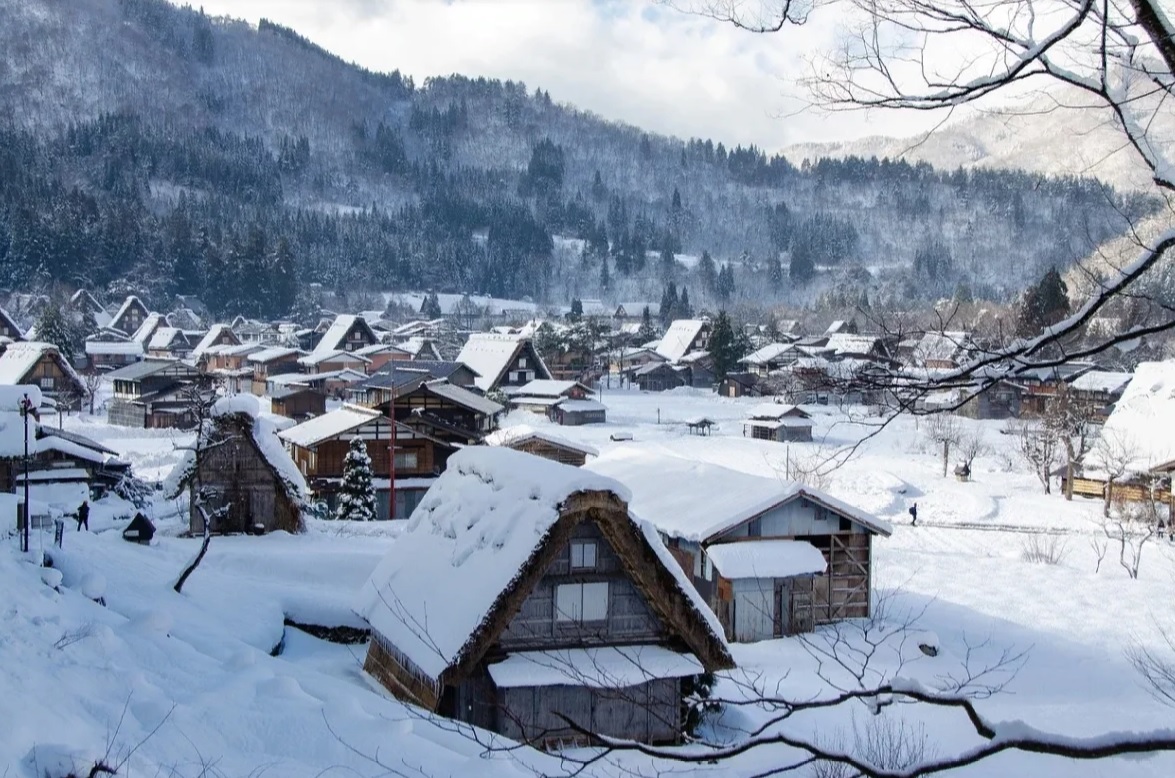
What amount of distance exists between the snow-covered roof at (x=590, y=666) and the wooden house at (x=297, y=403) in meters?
35.3

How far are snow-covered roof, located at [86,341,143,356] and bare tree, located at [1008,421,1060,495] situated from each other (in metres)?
48.2

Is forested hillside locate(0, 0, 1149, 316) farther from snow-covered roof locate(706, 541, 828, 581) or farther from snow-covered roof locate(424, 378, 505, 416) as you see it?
snow-covered roof locate(706, 541, 828, 581)

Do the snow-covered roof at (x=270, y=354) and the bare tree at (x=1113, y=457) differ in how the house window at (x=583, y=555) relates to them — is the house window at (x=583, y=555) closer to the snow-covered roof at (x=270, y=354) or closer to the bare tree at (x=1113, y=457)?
the bare tree at (x=1113, y=457)

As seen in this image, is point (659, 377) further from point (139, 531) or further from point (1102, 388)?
point (139, 531)

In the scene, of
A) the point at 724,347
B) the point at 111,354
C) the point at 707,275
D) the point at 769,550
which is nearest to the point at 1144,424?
the point at 769,550

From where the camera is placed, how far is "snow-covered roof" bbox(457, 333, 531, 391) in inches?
1983

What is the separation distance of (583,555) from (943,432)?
32205 mm

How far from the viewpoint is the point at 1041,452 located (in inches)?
1366

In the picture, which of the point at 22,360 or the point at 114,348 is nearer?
the point at 22,360

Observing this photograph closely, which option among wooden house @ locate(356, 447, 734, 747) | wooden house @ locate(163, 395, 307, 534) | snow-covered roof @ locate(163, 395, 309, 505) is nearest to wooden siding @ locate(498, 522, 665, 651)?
wooden house @ locate(356, 447, 734, 747)

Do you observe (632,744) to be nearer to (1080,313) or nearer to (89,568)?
(1080,313)

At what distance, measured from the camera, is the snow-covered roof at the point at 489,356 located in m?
50.4

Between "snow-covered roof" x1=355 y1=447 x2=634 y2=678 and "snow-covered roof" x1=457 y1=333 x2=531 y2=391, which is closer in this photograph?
"snow-covered roof" x1=355 y1=447 x2=634 y2=678

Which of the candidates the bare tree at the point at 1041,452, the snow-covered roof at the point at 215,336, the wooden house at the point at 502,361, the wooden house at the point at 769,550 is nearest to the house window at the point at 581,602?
the wooden house at the point at 769,550
